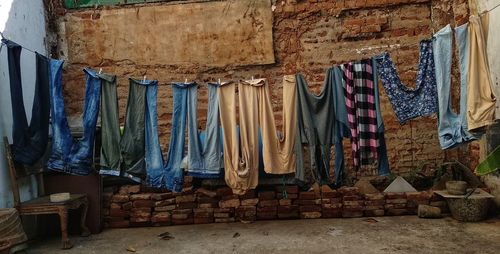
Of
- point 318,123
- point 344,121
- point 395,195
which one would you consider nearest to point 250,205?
point 318,123

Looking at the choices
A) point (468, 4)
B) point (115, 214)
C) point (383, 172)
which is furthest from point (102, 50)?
point (468, 4)

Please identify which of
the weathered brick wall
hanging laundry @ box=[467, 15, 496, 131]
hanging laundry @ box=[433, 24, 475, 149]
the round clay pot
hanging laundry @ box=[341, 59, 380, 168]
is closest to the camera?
hanging laundry @ box=[467, 15, 496, 131]

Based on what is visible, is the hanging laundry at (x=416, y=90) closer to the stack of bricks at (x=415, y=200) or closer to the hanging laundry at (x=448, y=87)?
the hanging laundry at (x=448, y=87)

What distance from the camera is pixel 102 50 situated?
6.46 metres

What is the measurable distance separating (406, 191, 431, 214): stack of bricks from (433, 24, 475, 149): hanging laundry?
1.65 meters

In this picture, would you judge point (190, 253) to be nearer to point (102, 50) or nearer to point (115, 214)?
point (115, 214)

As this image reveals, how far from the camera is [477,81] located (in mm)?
3521

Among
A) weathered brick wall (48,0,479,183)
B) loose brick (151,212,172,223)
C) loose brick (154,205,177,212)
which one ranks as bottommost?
loose brick (151,212,172,223)

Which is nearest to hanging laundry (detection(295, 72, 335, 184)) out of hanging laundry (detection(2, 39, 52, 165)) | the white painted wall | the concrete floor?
the concrete floor

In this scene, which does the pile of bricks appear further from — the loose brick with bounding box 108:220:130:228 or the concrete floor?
the concrete floor

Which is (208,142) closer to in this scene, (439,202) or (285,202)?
(285,202)

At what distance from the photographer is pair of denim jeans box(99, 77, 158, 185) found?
4.55m

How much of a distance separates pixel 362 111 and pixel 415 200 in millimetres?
1915

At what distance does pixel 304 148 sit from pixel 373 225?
4.43 ft
